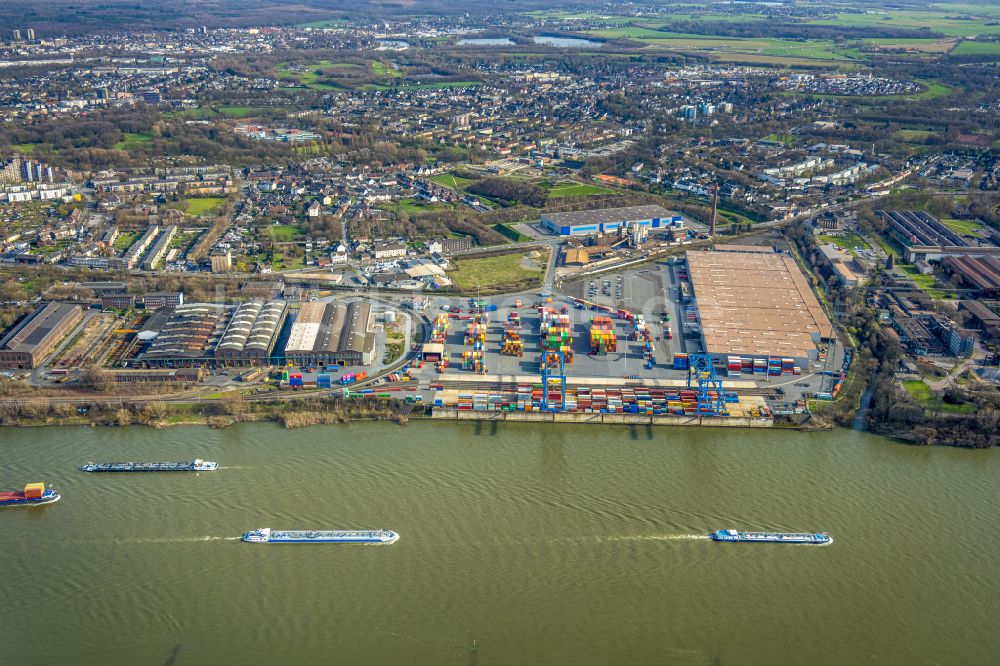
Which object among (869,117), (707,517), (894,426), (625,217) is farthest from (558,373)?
(869,117)

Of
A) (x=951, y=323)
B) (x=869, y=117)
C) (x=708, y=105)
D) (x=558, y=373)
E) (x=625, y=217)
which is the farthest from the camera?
(x=708, y=105)

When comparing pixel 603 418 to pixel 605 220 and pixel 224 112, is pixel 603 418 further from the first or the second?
pixel 224 112

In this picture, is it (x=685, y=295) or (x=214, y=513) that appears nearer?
(x=214, y=513)

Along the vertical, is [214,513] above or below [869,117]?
below

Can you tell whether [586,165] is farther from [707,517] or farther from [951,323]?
[707,517]

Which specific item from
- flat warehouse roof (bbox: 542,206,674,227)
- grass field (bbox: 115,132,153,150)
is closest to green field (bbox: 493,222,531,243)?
flat warehouse roof (bbox: 542,206,674,227)

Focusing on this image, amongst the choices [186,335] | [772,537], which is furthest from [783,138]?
[772,537]

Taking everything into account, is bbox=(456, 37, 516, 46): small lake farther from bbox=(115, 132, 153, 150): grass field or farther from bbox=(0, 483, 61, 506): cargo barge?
bbox=(0, 483, 61, 506): cargo barge
